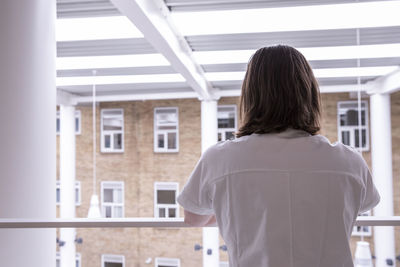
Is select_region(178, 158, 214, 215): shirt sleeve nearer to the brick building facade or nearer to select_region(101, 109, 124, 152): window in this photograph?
the brick building facade

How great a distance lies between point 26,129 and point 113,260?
7.21 metres

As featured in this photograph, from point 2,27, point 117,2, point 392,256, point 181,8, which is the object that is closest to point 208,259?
point 392,256

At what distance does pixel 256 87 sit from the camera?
69cm

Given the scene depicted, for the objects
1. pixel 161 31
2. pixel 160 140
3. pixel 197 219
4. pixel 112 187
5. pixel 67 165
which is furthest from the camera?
pixel 112 187

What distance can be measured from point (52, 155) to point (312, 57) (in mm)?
3066

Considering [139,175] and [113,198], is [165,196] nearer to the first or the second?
[139,175]

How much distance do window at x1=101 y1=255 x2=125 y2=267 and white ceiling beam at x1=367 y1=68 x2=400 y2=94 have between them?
18.6 feet

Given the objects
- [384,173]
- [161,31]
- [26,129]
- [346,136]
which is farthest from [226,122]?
[26,129]

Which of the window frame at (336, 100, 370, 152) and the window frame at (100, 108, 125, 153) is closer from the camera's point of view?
the window frame at (336, 100, 370, 152)

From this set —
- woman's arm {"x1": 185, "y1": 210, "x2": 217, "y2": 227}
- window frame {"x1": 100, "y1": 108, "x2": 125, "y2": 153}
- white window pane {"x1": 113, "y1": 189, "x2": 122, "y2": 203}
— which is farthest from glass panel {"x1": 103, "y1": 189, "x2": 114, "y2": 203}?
woman's arm {"x1": 185, "y1": 210, "x2": 217, "y2": 227}

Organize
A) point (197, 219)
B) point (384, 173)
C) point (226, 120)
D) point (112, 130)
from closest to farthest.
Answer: point (197, 219), point (384, 173), point (226, 120), point (112, 130)

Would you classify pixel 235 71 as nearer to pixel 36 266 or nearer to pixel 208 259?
pixel 208 259

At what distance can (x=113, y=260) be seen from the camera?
7766 mm

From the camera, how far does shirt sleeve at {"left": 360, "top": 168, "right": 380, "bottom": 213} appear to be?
26.6 inches
